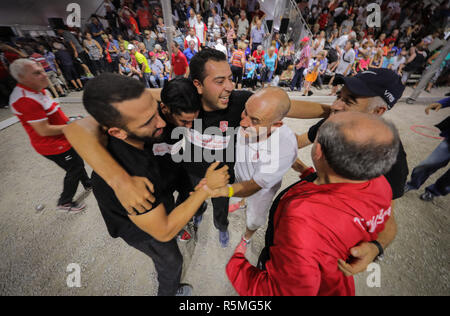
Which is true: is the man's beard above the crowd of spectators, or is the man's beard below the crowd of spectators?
below

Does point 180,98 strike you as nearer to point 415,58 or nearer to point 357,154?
point 357,154

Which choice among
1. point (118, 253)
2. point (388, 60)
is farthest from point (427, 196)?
point (388, 60)

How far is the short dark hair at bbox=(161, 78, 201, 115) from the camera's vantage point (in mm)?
1549

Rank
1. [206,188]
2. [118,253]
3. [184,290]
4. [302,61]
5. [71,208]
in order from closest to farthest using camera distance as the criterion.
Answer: [206,188], [184,290], [118,253], [71,208], [302,61]

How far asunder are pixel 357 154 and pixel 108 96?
1536mm

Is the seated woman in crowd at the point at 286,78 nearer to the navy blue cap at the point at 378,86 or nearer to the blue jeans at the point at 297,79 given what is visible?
the blue jeans at the point at 297,79

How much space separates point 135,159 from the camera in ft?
4.01

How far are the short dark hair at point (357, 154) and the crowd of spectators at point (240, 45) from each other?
6.09m

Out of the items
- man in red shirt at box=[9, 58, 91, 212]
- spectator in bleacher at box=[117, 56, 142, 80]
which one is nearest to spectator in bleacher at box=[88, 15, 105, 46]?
spectator in bleacher at box=[117, 56, 142, 80]

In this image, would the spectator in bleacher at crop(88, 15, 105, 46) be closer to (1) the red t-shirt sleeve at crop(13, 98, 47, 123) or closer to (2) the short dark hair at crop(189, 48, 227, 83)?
(1) the red t-shirt sleeve at crop(13, 98, 47, 123)

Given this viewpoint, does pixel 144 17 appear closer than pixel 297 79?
No

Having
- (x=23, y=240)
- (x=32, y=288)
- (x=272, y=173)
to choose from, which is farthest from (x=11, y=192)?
(x=272, y=173)

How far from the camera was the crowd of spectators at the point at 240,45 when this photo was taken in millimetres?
7246

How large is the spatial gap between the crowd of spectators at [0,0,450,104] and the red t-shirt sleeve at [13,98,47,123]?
183 inches
